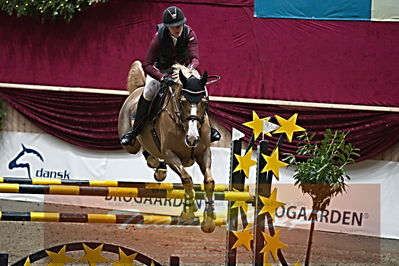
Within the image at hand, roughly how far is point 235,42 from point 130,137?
3769 millimetres

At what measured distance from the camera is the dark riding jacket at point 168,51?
17.8ft

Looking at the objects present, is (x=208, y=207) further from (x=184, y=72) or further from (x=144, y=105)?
(x=144, y=105)

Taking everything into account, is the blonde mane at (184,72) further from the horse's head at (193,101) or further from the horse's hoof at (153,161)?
the horse's hoof at (153,161)

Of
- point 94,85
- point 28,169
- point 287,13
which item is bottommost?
point 28,169

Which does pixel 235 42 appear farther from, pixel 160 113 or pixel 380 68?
pixel 160 113

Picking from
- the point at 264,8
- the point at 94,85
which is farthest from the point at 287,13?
the point at 94,85

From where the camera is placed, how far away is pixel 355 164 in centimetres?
914

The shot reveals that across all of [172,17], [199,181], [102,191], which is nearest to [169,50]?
[172,17]

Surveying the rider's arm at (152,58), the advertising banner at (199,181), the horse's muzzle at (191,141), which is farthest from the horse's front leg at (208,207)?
the advertising banner at (199,181)

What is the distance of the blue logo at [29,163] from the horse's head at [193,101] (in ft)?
16.9

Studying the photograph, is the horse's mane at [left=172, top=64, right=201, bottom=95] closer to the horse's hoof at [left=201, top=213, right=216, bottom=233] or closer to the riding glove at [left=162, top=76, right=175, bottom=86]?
the riding glove at [left=162, top=76, right=175, bottom=86]

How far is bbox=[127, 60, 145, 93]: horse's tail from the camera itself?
650 centimetres

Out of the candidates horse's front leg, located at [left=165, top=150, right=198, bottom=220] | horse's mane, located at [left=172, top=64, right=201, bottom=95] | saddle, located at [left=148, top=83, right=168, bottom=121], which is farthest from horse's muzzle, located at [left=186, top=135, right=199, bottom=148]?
saddle, located at [left=148, top=83, right=168, bottom=121]

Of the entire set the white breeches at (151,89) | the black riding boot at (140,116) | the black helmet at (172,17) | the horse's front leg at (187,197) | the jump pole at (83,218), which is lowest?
the jump pole at (83,218)
